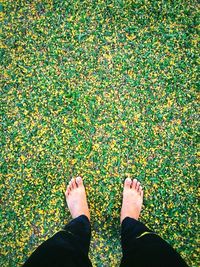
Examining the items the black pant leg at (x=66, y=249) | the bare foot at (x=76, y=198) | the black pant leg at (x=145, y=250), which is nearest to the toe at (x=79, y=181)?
the bare foot at (x=76, y=198)

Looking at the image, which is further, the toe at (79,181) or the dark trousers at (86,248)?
the toe at (79,181)

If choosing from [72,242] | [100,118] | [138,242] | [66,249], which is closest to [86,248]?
[72,242]

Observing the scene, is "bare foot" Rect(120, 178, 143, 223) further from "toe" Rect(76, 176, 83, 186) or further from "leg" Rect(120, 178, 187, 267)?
"toe" Rect(76, 176, 83, 186)

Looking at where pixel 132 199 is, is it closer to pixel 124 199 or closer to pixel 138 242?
pixel 124 199

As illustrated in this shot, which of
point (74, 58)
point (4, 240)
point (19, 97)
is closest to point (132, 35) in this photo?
point (74, 58)

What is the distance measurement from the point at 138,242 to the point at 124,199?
49cm

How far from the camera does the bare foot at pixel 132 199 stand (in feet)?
7.27

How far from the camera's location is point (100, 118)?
2.35m

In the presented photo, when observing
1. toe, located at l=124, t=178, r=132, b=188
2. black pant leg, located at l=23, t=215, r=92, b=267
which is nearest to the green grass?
toe, located at l=124, t=178, r=132, b=188

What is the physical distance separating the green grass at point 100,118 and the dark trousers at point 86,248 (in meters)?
0.31

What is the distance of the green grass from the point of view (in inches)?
90.3

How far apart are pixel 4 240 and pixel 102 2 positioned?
2.06m

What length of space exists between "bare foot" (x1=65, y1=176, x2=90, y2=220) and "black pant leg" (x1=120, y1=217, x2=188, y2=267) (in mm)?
372

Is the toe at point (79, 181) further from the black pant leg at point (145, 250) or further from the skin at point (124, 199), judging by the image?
the black pant leg at point (145, 250)
